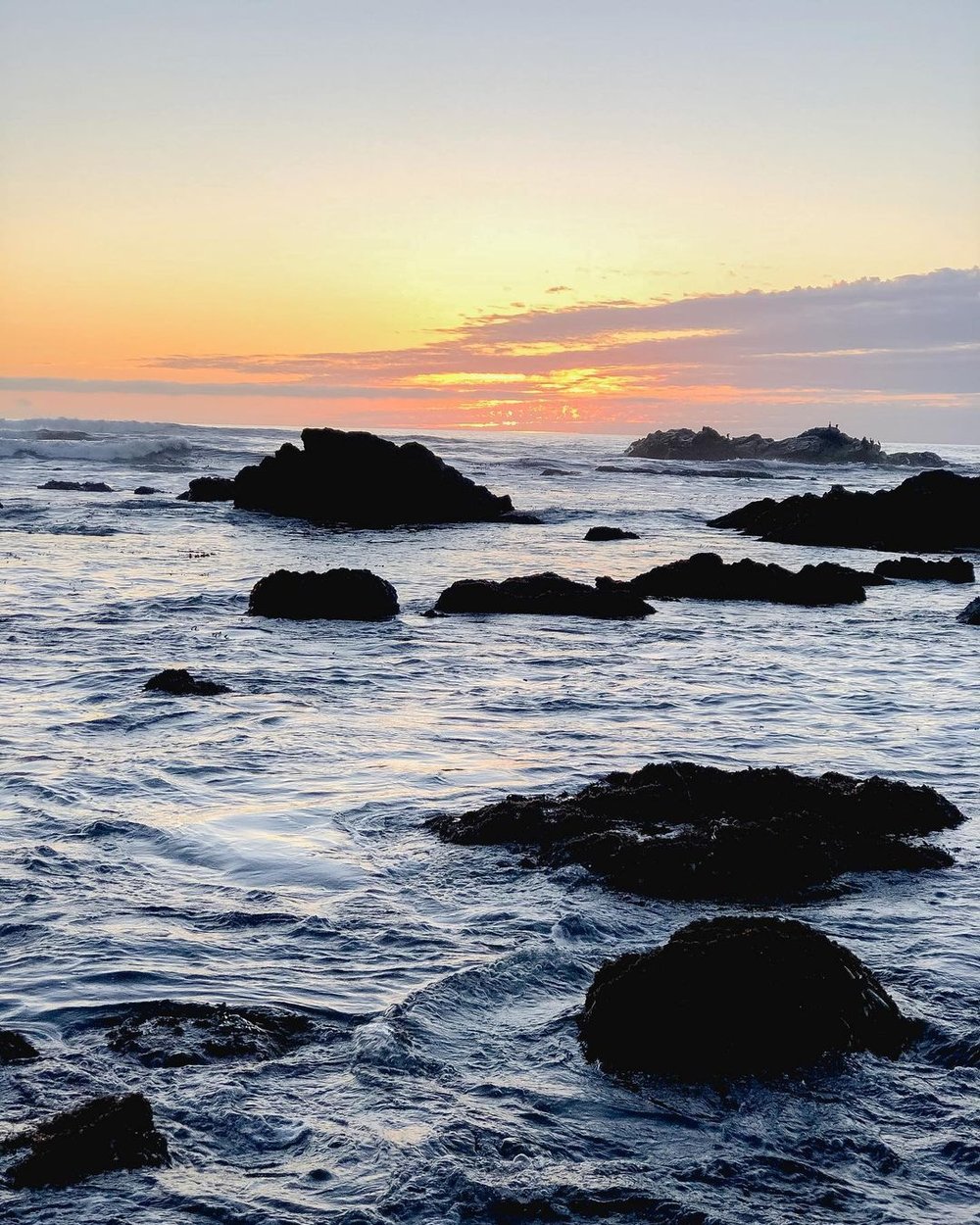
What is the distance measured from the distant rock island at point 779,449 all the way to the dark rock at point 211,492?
6877cm

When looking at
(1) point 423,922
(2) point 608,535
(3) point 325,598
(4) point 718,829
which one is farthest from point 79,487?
(1) point 423,922

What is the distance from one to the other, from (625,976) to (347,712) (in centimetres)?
770

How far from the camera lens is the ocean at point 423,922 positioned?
4641 millimetres

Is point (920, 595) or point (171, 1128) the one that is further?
point (920, 595)

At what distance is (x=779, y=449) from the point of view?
118812 millimetres

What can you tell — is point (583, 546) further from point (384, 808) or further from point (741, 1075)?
point (741, 1075)

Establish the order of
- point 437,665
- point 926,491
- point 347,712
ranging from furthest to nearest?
point 926,491, point 437,665, point 347,712

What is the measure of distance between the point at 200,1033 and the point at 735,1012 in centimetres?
244

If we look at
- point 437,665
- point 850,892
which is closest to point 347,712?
point 437,665

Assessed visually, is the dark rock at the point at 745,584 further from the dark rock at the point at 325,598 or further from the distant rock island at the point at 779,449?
the distant rock island at the point at 779,449

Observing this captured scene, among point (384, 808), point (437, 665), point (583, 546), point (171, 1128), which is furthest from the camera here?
point (583, 546)

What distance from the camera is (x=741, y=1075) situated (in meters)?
5.35

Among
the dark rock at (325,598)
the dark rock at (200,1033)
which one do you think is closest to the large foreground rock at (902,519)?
the dark rock at (325,598)

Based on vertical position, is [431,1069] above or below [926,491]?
below
